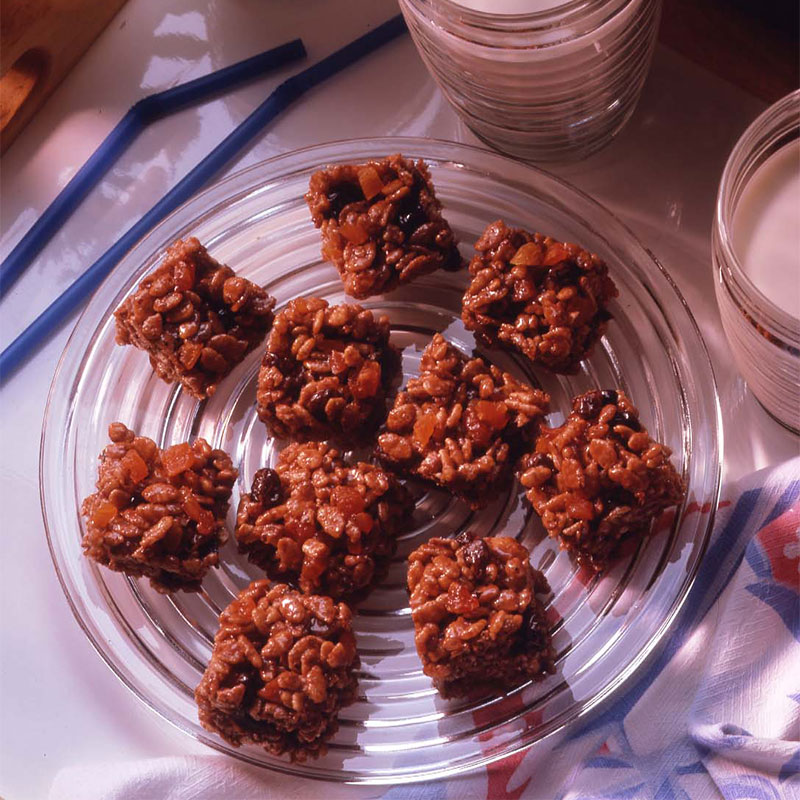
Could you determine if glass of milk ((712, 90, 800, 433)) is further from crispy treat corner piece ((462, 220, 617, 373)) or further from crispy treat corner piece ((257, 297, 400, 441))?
crispy treat corner piece ((257, 297, 400, 441))

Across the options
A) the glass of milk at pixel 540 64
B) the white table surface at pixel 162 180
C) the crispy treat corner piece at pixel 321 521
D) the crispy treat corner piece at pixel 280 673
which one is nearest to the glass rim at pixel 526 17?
the glass of milk at pixel 540 64

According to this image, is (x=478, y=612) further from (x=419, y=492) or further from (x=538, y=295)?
(x=538, y=295)

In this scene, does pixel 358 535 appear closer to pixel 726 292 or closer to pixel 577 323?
pixel 577 323

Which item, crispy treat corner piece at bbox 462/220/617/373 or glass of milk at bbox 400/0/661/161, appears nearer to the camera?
glass of milk at bbox 400/0/661/161

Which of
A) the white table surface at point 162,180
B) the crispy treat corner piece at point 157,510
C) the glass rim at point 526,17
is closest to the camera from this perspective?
the glass rim at point 526,17

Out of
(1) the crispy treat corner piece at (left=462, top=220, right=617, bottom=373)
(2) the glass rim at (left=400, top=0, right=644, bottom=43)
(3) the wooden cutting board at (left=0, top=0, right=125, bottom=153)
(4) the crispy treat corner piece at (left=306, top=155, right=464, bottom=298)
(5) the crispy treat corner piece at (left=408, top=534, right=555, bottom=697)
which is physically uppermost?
(3) the wooden cutting board at (left=0, top=0, right=125, bottom=153)

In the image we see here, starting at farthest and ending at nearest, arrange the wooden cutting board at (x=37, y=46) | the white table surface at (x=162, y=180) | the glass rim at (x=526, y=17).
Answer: the wooden cutting board at (x=37, y=46)
the white table surface at (x=162, y=180)
the glass rim at (x=526, y=17)

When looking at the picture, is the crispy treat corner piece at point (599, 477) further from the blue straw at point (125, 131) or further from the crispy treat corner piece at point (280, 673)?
the blue straw at point (125, 131)

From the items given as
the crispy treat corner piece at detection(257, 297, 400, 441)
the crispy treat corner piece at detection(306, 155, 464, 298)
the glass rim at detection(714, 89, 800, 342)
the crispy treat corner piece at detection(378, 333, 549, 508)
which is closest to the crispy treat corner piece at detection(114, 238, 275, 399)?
the crispy treat corner piece at detection(257, 297, 400, 441)
